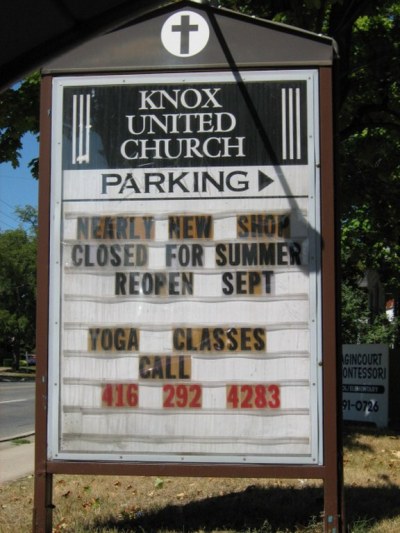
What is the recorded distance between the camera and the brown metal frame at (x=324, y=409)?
4.43m

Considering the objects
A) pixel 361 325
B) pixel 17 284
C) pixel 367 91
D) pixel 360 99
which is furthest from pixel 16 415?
pixel 17 284

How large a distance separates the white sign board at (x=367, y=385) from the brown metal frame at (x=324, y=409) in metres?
8.26

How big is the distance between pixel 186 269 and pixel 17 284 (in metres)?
50.0

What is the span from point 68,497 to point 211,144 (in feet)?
11.2

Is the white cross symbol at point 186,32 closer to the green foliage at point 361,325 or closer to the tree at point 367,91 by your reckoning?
the tree at point 367,91

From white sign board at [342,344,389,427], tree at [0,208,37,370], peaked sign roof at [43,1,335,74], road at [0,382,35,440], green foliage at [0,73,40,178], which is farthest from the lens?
tree at [0,208,37,370]

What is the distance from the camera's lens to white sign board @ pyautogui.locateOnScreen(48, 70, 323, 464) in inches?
180

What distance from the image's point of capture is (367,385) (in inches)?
504

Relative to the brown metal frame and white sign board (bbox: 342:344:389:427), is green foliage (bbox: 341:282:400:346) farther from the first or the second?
the brown metal frame

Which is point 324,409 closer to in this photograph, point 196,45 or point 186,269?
point 186,269

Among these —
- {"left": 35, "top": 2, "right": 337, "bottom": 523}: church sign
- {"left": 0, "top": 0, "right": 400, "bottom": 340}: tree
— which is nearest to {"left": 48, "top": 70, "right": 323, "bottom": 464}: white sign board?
{"left": 35, "top": 2, "right": 337, "bottom": 523}: church sign

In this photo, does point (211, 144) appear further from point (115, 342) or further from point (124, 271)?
point (115, 342)

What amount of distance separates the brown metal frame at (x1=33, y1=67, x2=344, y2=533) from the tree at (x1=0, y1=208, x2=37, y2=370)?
48.0 meters

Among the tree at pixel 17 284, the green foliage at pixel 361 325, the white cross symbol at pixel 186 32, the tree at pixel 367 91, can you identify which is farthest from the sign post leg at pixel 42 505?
the tree at pixel 17 284
